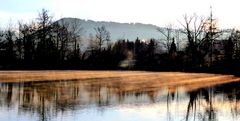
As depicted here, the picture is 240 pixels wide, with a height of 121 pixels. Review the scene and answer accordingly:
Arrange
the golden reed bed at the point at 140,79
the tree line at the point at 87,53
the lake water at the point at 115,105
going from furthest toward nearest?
the tree line at the point at 87,53 → the golden reed bed at the point at 140,79 → the lake water at the point at 115,105

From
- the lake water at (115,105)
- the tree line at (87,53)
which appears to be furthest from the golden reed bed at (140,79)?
the tree line at (87,53)

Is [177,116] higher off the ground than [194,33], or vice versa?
[194,33]

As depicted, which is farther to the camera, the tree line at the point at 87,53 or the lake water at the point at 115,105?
the tree line at the point at 87,53

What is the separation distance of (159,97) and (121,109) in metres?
6.19

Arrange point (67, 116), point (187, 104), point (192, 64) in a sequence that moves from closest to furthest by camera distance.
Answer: point (67, 116)
point (187, 104)
point (192, 64)

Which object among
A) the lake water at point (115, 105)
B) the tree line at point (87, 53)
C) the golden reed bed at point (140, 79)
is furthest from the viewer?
the tree line at point (87, 53)

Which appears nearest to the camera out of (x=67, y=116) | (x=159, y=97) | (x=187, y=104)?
(x=67, y=116)

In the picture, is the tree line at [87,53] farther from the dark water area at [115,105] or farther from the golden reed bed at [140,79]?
the dark water area at [115,105]

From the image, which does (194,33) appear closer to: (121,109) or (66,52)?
(66,52)

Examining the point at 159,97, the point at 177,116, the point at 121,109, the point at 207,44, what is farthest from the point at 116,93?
the point at 207,44

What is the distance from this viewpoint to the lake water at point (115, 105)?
58.5ft

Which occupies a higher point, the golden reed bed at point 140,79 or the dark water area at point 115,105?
the golden reed bed at point 140,79

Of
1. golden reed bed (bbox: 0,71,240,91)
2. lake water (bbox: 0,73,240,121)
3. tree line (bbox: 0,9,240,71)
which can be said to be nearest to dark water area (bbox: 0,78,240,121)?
lake water (bbox: 0,73,240,121)

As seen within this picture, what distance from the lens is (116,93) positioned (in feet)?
88.6
